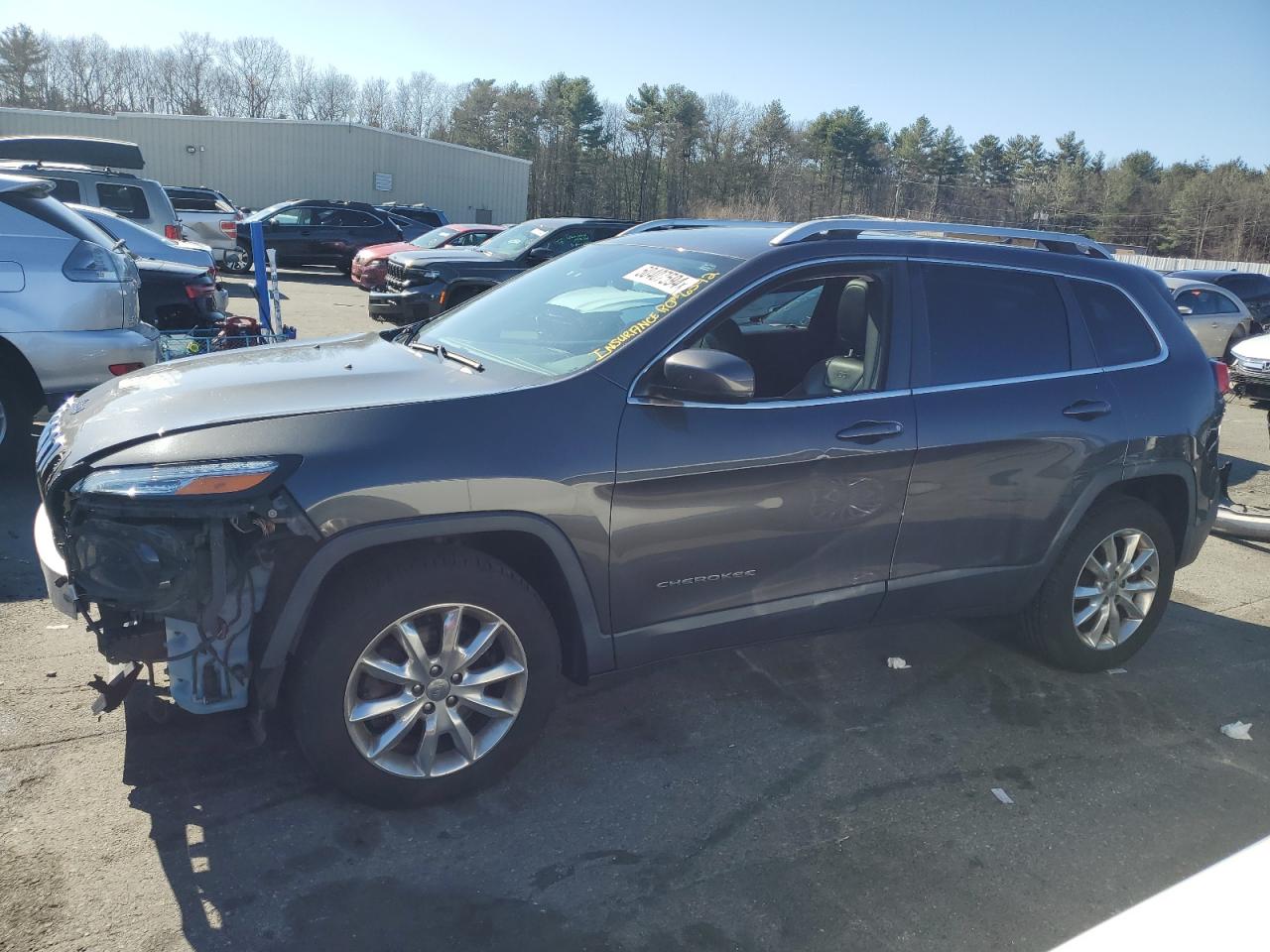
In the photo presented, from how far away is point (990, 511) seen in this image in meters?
3.98

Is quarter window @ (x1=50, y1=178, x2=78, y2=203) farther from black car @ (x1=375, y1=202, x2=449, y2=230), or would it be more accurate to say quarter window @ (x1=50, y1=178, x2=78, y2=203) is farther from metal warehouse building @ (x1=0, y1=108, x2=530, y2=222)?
metal warehouse building @ (x1=0, y1=108, x2=530, y2=222)

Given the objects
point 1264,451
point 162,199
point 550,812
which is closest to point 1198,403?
point 550,812

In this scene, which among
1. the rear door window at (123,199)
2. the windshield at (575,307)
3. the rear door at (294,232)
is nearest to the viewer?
the windshield at (575,307)

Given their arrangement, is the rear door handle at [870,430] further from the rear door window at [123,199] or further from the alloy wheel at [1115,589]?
the rear door window at [123,199]

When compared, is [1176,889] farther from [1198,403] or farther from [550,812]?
[1198,403]

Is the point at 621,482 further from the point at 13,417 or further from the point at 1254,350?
the point at 1254,350

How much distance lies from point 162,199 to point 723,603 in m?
15.7

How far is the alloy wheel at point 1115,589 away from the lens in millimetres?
4422

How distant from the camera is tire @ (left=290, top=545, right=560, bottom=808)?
289 cm

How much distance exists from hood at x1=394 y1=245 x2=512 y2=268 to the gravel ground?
8724 millimetres

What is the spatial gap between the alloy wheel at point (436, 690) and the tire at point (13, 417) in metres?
4.43

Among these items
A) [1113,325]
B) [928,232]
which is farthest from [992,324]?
[1113,325]

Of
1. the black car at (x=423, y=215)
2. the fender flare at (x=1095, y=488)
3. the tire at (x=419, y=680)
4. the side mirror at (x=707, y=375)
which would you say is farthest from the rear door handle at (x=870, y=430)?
the black car at (x=423, y=215)

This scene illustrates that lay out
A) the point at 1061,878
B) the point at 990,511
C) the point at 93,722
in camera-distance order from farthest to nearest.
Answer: the point at 990,511 → the point at 93,722 → the point at 1061,878
